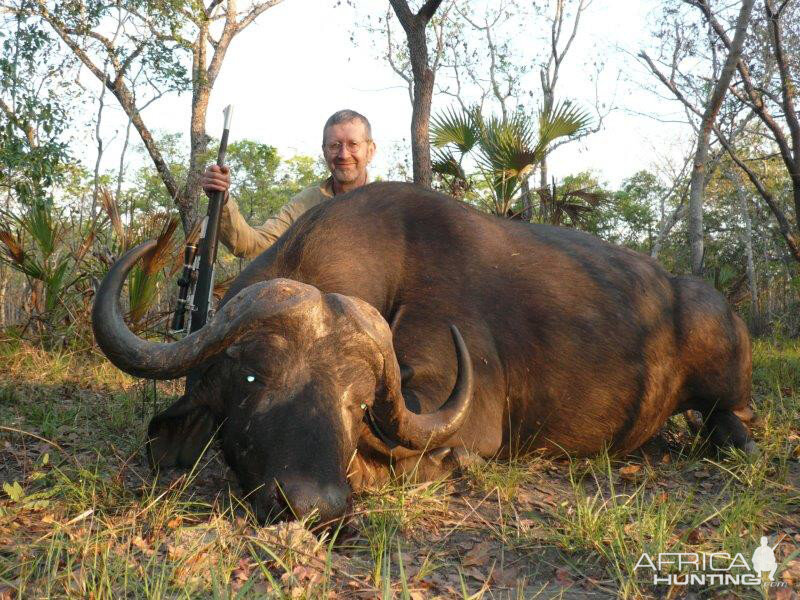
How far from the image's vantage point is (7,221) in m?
7.53

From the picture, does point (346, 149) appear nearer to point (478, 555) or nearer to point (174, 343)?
point (174, 343)

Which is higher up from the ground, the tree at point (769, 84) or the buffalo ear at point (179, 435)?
the tree at point (769, 84)

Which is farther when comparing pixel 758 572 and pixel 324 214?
pixel 324 214

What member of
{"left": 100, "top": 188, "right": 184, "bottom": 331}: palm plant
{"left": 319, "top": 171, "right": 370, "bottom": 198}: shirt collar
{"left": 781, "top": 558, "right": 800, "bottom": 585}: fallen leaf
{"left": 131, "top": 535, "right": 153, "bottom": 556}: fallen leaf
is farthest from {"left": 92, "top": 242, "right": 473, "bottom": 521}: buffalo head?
{"left": 319, "top": 171, "right": 370, "bottom": 198}: shirt collar

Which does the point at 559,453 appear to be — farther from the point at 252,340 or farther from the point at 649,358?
the point at 252,340

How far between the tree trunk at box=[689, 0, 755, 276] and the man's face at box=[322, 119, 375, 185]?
23.2ft

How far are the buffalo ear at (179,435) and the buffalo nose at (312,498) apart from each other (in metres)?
0.93

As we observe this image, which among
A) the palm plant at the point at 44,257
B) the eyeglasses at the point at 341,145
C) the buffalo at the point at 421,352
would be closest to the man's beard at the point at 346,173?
the eyeglasses at the point at 341,145

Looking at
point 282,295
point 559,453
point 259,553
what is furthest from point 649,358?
point 259,553

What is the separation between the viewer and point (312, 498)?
2.79m

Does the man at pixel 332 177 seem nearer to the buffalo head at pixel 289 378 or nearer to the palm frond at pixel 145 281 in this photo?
the palm frond at pixel 145 281

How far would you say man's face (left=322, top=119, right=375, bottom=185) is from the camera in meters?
6.46

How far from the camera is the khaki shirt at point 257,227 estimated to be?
5.65 metres

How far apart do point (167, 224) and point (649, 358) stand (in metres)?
4.79
